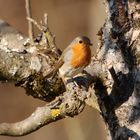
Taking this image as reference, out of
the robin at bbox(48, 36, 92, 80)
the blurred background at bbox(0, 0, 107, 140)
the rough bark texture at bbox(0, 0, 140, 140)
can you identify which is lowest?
the rough bark texture at bbox(0, 0, 140, 140)

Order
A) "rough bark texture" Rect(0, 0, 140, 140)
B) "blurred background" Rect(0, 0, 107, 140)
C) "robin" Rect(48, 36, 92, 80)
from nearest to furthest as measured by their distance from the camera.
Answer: "rough bark texture" Rect(0, 0, 140, 140), "robin" Rect(48, 36, 92, 80), "blurred background" Rect(0, 0, 107, 140)

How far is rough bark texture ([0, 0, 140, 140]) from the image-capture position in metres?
2.55

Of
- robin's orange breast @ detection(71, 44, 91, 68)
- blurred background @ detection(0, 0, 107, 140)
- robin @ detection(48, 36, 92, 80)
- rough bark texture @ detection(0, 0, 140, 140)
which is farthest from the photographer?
blurred background @ detection(0, 0, 107, 140)

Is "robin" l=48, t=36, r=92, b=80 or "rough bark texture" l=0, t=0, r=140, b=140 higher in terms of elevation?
"robin" l=48, t=36, r=92, b=80

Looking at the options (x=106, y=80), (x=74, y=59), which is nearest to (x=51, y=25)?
(x=74, y=59)

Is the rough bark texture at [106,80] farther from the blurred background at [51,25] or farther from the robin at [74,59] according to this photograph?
the blurred background at [51,25]

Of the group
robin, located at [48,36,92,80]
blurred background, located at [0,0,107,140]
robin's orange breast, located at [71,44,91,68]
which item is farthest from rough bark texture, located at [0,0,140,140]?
blurred background, located at [0,0,107,140]

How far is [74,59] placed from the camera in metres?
3.39

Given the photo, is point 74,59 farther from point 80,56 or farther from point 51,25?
point 51,25

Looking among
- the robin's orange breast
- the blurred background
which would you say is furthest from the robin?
the blurred background

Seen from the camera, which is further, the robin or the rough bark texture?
the robin

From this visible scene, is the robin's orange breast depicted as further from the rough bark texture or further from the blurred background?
the blurred background

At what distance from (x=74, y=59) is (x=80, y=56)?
10 cm

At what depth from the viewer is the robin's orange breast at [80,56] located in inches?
121
